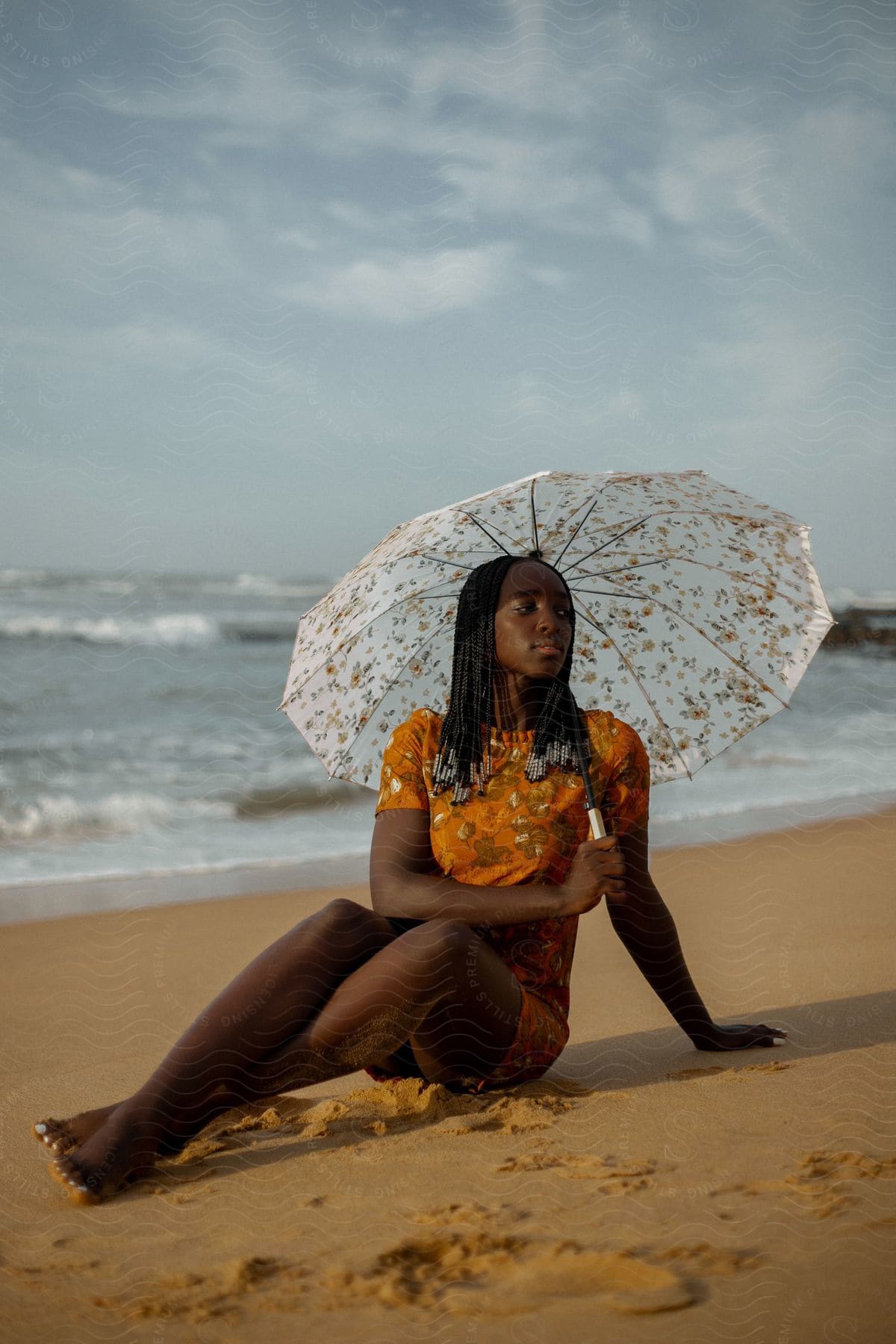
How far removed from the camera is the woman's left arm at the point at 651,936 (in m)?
2.84

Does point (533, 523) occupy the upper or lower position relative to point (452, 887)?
upper

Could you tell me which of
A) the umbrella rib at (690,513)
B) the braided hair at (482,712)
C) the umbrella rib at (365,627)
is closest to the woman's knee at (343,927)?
the braided hair at (482,712)

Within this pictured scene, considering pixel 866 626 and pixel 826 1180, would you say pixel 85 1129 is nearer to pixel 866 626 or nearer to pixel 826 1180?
pixel 826 1180

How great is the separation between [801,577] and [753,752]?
7.83m

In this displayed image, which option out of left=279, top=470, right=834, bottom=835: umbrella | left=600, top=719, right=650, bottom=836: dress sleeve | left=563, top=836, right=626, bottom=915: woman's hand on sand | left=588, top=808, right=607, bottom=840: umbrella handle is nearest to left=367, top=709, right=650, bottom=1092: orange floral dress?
left=600, top=719, right=650, bottom=836: dress sleeve

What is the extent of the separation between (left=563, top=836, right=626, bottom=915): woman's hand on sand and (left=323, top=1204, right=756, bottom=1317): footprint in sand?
2.32ft

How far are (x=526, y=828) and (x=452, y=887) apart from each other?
0.86 feet

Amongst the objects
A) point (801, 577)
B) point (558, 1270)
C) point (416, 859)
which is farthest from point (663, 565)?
point (558, 1270)

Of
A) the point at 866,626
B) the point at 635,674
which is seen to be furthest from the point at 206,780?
the point at 866,626

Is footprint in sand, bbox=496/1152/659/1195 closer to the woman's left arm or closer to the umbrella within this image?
the woman's left arm

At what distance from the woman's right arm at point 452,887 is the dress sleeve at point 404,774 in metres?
0.02

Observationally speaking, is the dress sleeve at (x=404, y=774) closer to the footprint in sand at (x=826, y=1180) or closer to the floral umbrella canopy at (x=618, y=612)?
the floral umbrella canopy at (x=618, y=612)

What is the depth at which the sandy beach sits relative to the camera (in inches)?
75.0

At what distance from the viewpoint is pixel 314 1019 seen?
8.64 ft
